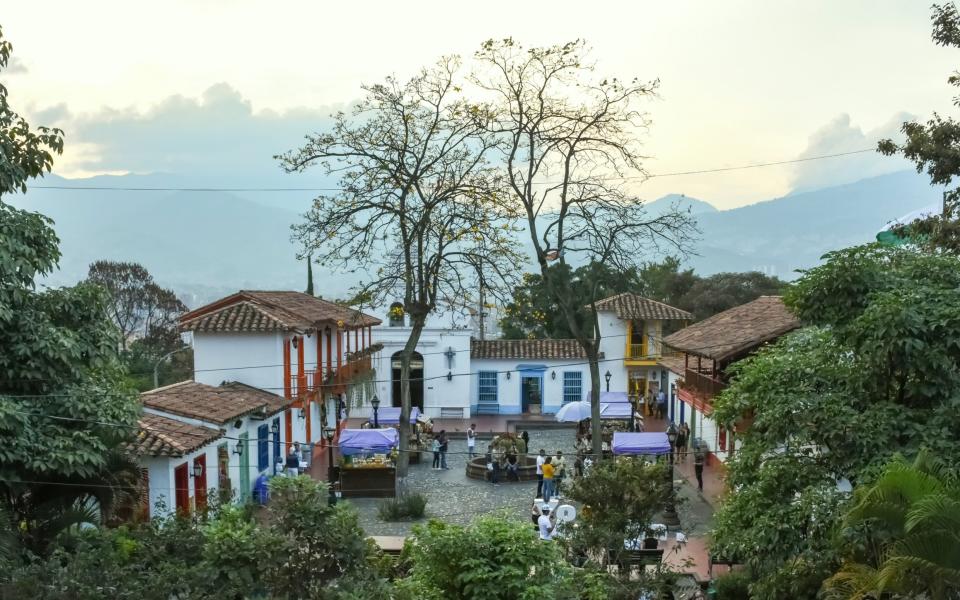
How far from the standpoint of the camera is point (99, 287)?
11.4 metres

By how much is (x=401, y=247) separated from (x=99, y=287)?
485 inches

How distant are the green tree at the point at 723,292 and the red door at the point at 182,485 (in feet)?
92.6

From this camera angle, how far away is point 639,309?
1385 inches

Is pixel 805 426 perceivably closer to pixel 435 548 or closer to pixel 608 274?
pixel 435 548

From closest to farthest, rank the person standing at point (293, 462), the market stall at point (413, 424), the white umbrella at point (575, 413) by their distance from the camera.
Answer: the person standing at point (293, 462)
the market stall at point (413, 424)
the white umbrella at point (575, 413)

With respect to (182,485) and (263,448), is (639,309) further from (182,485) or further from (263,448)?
(182,485)

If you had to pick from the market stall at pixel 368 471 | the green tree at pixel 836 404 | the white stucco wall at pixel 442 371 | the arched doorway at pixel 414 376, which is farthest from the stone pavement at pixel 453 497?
the arched doorway at pixel 414 376

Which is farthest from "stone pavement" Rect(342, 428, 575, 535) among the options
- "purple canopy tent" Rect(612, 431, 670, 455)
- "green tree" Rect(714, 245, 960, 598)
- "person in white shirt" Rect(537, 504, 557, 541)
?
"green tree" Rect(714, 245, 960, 598)

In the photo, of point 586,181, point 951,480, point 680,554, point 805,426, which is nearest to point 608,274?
point 586,181

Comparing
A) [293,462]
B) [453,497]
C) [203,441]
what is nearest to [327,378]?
[293,462]

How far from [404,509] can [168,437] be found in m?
5.82

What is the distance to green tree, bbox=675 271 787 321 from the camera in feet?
131

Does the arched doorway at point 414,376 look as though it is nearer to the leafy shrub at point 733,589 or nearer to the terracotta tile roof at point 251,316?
the terracotta tile roof at point 251,316

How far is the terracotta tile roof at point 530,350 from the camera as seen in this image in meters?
35.8
